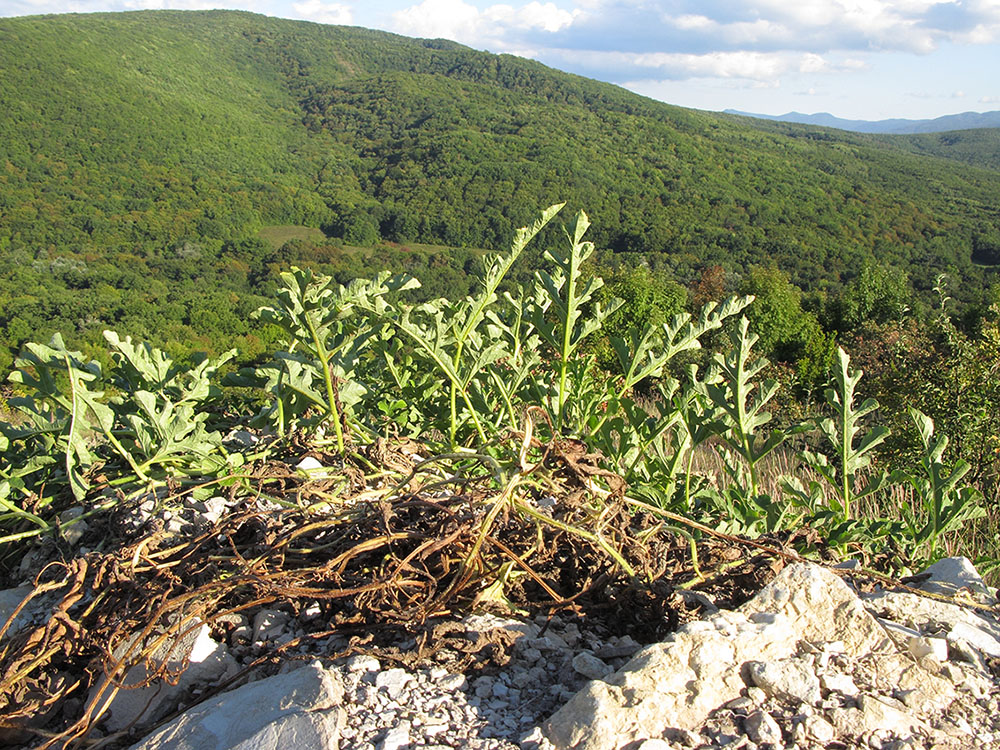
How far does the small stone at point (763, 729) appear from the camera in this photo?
1.24m

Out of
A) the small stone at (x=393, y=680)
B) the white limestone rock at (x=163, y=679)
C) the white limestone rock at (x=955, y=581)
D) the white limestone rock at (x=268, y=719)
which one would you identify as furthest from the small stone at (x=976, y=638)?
the white limestone rock at (x=163, y=679)

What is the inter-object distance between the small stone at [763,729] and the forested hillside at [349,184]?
48288mm

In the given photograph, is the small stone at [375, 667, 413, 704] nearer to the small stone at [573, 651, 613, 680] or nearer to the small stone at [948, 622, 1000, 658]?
the small stone at [573, 651, 613, 680]

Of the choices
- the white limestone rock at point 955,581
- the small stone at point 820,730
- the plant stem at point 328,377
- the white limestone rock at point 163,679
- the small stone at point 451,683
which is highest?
the plant stem at point 328,377

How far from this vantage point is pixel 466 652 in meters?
1.46

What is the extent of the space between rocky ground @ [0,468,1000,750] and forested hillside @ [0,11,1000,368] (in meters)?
47.6

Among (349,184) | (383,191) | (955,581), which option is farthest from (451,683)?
(349,184)

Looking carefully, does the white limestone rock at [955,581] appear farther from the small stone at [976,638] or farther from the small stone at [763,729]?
the small stone at [763,729]

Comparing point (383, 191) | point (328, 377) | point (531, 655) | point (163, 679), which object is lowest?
point (383, 191)

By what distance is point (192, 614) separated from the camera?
5.21 ft

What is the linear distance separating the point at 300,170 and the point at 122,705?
119m

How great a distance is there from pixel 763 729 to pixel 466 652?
1.80 ft

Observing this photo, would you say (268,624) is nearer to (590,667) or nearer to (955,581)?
(590,667)

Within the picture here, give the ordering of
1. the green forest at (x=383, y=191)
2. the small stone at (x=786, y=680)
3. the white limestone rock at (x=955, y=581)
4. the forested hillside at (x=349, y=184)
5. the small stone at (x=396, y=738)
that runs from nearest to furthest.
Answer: the small stone at (x=396, y=738) → the small stone at (x=786, y=680) → the white limestone rock at (x=955, y=581) → the green forest at (x=383, y=191) → the forested hillside at (x=349, y=184)
